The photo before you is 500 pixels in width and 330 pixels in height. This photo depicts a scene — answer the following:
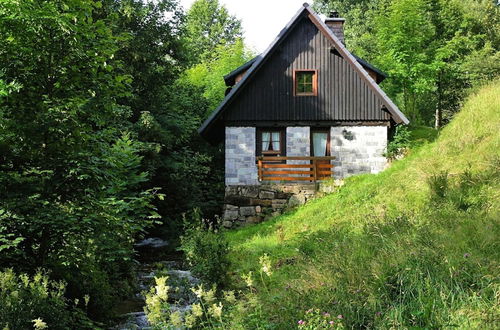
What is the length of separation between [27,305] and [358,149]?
16894mm

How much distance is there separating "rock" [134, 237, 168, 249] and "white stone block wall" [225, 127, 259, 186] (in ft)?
12.6

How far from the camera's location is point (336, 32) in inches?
984

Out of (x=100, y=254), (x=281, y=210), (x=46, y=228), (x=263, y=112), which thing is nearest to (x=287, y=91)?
(x=263, y=112)

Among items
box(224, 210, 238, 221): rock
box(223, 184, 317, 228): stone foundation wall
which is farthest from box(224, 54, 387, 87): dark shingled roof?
box(224, 210, 238, 221): rock

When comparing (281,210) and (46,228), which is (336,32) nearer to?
(281,210)

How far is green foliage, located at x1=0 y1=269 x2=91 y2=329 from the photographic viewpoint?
5426 millimetres

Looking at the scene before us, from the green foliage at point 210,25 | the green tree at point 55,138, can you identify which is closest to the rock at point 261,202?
the green tree at point 55,138

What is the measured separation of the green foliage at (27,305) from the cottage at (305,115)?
14491 mm

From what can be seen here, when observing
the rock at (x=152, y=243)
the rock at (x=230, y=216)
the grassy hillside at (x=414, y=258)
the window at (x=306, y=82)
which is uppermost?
the window at (x=306, y=82)

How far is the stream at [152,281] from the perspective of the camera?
28.9 feet

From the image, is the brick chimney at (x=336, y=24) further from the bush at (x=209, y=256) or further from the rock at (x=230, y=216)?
the bush at (x=209, y=256)

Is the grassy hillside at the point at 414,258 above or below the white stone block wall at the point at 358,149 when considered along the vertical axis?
below

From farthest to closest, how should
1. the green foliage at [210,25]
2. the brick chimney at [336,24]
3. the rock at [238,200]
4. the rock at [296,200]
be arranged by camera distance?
the green foliage at [210,25] → the brick chimney at [336,24] → the rock at [238,200] → the rock at [296,200]

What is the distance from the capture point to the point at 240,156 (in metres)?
20.7
